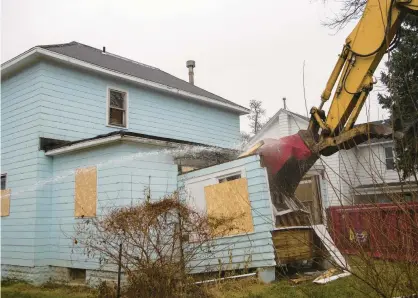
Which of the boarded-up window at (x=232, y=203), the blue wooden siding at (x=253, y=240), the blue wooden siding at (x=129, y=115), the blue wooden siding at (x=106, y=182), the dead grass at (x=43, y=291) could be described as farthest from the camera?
the blue wooden siding at (x=129, y=115)

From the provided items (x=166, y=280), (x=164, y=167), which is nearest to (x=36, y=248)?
(x=164, y=167)

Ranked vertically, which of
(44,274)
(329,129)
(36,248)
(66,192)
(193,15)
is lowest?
(44,274)

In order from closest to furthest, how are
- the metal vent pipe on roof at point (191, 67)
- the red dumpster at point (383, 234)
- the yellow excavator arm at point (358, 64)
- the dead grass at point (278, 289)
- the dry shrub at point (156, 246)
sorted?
1. the red dumpster at point (383, 234)
2. the dry shrub at point (156, 246)
3. the yellow excavator arm at point (358, 64)
4. the dead grass at point (278, 289)
5. the metal vent pipe on roof at point (191, 67)

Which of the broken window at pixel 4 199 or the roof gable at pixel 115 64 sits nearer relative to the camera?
the broken window at pixel 4 199

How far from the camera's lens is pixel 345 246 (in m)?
3.70

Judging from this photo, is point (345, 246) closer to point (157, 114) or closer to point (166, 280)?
point (166, 280)

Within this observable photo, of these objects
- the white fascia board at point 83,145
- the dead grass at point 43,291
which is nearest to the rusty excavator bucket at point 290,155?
the white fascia board at point 83,145

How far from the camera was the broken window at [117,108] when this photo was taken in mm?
13805

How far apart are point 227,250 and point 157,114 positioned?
7371mm

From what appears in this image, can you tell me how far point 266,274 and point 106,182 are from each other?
4.50m

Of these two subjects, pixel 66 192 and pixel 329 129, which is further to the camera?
pixel 66 192

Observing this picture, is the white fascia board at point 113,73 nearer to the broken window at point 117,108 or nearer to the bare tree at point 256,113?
the broken window at point 117,108

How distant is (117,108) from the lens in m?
14.0

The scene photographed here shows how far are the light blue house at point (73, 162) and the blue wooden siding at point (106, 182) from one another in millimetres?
26
